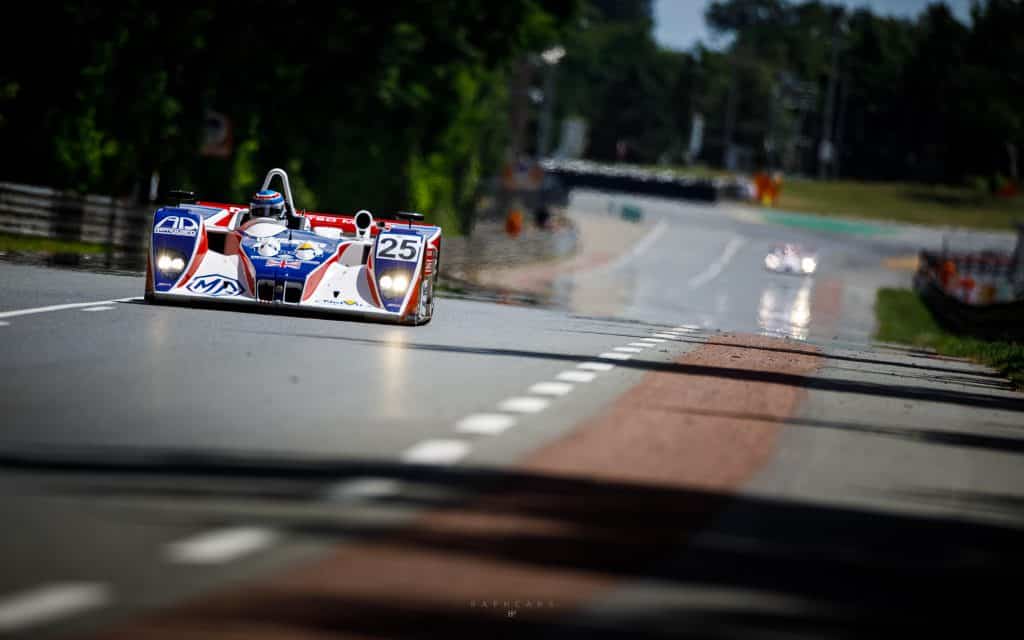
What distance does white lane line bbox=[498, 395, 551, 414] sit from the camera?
11.1 meters

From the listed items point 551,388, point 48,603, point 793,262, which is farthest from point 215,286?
point 793,262

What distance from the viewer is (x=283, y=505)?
7289 mm

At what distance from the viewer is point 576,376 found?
13836mm

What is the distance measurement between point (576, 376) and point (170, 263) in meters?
5.24

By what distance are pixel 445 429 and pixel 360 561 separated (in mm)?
3601

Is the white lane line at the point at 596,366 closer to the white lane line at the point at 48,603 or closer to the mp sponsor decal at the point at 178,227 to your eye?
the mp sponsor decal at the point at 178,227

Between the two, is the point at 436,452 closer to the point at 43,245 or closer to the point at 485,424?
the point at 485,424

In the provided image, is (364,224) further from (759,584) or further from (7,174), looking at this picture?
(7,174)

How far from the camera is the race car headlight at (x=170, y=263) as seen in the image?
17422mm

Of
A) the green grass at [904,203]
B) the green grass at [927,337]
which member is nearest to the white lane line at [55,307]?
the green grass at [927,337]

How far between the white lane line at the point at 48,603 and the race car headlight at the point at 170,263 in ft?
38.9

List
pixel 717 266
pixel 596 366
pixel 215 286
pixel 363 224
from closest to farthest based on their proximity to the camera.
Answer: pixel 596 366 → pixel 215 286 → pixel 363 224 → pixel 717 266

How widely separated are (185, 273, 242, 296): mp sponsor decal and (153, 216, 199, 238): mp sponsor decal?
461mm

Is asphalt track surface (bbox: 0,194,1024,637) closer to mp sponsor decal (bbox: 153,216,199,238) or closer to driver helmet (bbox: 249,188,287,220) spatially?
mp sponsor decal (bbox: 153,216,199,238)
